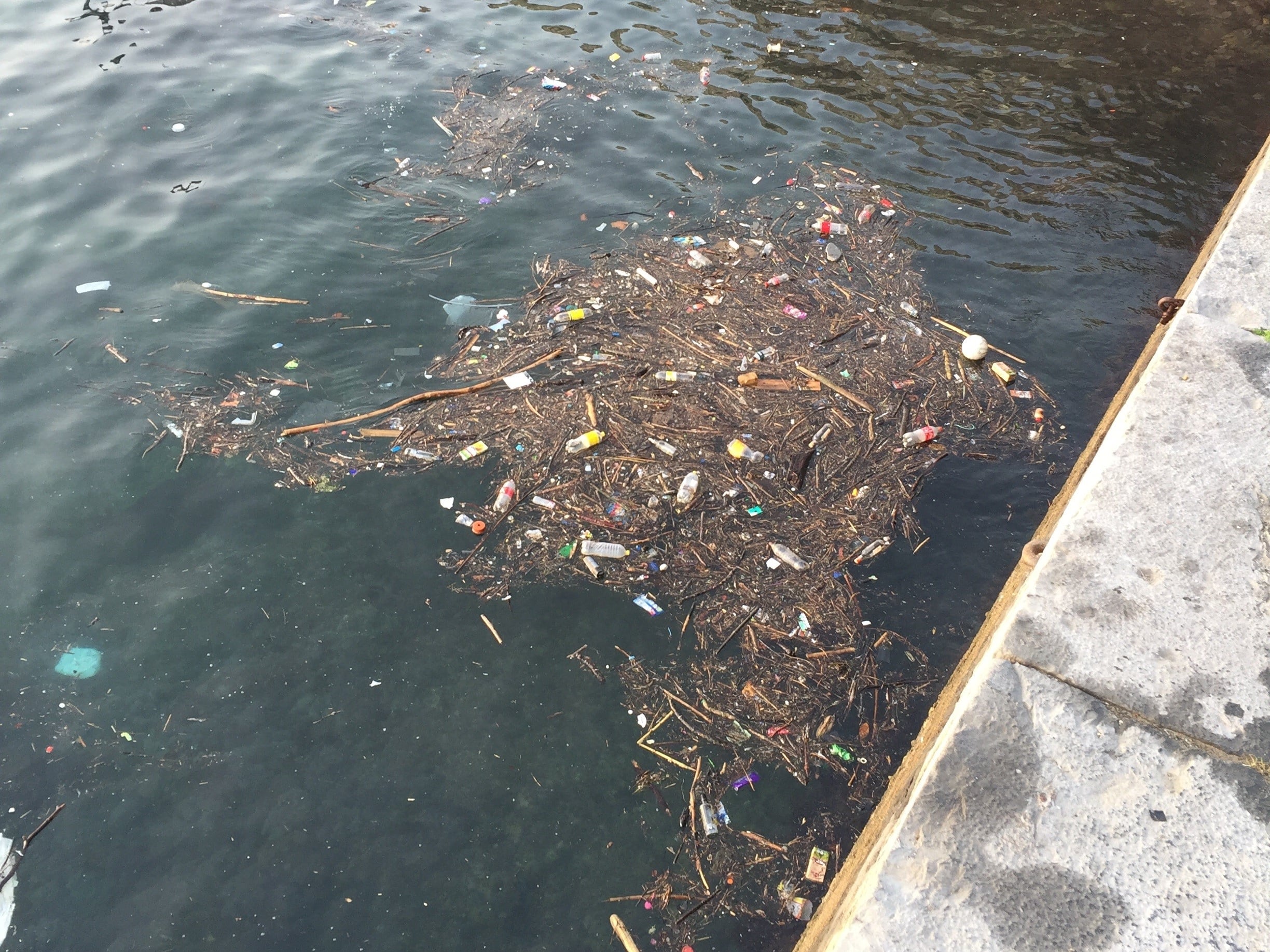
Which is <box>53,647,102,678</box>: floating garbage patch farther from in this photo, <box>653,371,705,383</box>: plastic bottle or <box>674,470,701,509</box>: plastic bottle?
<box>653,371,705,383</box>: plastic bottle

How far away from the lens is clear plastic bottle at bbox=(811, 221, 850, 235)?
691cm

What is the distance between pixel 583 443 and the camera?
16.9 feet

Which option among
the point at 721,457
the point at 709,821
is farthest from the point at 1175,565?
the point at 721,457

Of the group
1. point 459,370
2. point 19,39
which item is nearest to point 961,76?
point 459,370

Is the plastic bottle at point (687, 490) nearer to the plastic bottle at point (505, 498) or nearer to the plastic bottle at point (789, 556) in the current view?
the plastic bottle at point (789, 556)

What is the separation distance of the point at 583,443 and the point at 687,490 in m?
0.81

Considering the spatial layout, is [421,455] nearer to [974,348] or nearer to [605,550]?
[605,550]

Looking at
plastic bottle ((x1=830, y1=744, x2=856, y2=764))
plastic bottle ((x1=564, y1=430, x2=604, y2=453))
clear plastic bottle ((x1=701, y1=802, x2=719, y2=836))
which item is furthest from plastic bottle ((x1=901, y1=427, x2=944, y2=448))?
clear plastic bottle ((x1=701, y1=802, x2=719, y2=836))

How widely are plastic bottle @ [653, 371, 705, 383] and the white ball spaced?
2076mm

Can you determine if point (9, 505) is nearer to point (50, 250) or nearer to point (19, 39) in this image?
point (50, 250)

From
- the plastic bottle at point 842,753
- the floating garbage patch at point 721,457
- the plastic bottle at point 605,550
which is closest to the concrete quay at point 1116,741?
the plastic bottle at point 842,753

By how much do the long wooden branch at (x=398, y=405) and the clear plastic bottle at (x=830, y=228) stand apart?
3106 millimetres

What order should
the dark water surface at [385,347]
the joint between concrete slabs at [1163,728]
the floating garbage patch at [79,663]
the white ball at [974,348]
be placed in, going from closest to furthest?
1. the joint between concrete slabs at [1163,728]
2. the dark water surface at [385,347]
3. the floating garbage patch at [79,663]
4. the white ball at [974,348]

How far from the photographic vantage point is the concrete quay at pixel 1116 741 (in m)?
2.54
